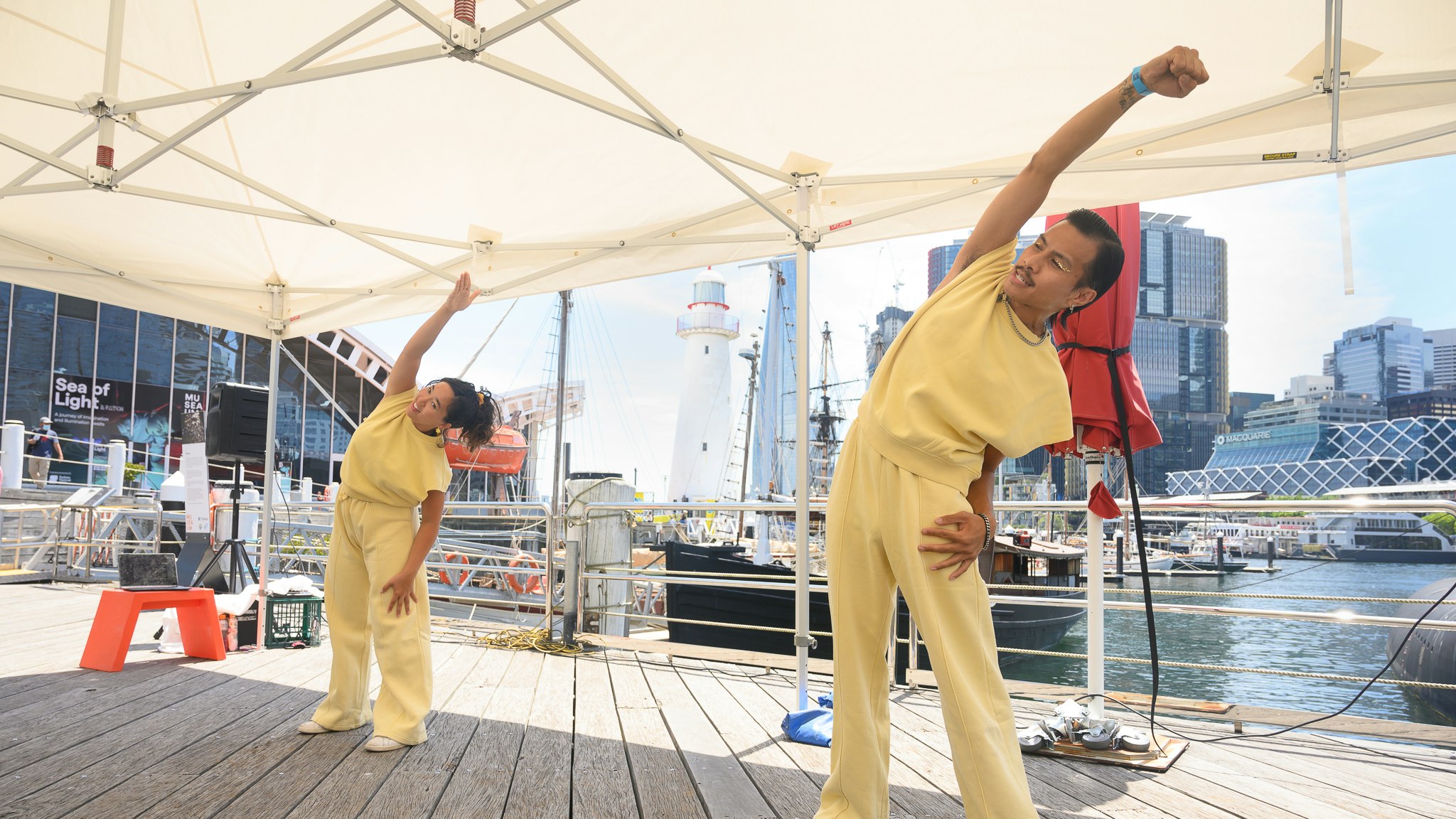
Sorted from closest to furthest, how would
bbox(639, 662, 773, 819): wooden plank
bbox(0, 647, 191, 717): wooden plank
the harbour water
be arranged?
bbox(639, 662, 773, 819): wooden plank
bbox(0, 647, 191, 717): wooden plank
the harbour water

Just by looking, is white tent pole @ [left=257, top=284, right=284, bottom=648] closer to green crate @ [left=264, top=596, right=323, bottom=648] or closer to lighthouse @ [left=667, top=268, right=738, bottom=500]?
green crate @ [left=264, top=596, right=323, bottom=648]

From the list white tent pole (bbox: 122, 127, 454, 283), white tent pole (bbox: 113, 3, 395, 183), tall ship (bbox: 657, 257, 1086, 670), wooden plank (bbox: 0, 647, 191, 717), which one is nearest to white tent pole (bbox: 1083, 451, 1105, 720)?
tall ship (bbox: 657, 257, 1086, 670)

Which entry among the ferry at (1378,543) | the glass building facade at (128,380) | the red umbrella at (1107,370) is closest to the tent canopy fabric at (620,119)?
the red umbrella at (1107,370)

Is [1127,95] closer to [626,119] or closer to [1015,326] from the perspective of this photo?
[1015,326]

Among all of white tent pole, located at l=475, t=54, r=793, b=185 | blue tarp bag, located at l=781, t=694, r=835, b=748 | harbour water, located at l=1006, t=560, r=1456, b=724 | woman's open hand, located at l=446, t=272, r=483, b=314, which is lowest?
harbour water, located at l=1006, t=560, r=1456, b=724

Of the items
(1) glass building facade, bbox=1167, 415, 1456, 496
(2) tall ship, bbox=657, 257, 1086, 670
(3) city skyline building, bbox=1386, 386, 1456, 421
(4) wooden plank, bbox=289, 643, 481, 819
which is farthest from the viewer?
(3) city skyline building, bbox=1386, 386, 1456, 421

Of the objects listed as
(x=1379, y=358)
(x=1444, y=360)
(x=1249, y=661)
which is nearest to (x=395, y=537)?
(x=1249, y=661)

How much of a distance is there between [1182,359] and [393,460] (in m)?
64.4

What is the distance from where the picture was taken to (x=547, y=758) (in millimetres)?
2609

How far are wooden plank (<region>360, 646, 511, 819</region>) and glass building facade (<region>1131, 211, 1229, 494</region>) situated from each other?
Result: 57.6 meters

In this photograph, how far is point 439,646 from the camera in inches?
196

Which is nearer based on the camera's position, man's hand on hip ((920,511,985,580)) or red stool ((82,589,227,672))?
man's hand on hip ((920,511,985,580))

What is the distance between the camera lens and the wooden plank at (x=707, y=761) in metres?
2.14

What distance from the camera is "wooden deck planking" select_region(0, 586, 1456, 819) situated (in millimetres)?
2143
